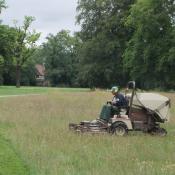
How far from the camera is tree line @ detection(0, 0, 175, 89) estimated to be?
6475 centimetres

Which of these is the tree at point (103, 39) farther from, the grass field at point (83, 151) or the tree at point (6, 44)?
the grass field at point (83, 151)

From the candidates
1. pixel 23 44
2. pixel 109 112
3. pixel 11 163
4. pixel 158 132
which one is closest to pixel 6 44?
pixel 23 44

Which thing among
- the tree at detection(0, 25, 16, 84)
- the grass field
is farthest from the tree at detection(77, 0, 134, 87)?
the grass field

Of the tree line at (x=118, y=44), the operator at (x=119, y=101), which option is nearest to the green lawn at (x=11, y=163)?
the operator at (x=119, y=101)

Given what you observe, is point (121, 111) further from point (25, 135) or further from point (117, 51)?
point (117, 51)

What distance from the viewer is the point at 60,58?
126750mm

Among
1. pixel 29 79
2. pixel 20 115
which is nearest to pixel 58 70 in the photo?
pixel 29 79

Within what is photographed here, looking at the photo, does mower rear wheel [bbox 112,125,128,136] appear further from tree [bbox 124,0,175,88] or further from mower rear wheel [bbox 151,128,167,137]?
tree [bbox 124,0,175,88]

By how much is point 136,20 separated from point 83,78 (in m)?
14.3

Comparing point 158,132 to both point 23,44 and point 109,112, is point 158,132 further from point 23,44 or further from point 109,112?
point 23,44

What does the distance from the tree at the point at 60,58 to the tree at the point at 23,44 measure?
16.7m

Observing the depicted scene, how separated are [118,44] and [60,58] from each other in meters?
51.9

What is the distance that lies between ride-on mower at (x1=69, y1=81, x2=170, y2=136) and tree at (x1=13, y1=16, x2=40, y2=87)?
8338 centimetres

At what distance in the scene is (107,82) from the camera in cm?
7856
